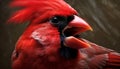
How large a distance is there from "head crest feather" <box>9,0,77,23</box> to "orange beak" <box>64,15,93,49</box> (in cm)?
7

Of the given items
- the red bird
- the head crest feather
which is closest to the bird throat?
the red bird

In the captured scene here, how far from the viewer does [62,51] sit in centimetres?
263

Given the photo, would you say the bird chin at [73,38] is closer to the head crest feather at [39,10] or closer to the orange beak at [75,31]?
the orange beak at [75,31]

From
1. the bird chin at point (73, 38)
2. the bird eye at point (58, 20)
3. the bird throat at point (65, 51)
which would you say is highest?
the bird eye at point (58, 20)

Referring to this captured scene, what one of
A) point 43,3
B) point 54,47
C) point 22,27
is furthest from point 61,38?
point 22,27

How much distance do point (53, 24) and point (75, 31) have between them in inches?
5.6

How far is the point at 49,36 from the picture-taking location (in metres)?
2.61

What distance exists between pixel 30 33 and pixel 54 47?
18 centimetres

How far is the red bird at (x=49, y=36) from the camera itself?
102 inches

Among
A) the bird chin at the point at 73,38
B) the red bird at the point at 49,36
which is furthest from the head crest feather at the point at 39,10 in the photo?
the bird chin at the point at 73,38

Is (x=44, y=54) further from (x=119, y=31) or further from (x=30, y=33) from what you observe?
(x=119, y=31)

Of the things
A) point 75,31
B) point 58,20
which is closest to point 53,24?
point 58,20

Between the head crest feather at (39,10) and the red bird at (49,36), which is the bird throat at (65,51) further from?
the head crest feather at (39,10)

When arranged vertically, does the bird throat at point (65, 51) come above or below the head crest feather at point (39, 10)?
below
